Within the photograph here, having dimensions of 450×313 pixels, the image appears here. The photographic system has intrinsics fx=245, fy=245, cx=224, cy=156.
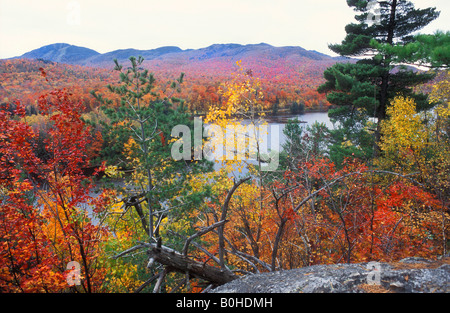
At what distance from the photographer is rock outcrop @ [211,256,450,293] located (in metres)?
2.97

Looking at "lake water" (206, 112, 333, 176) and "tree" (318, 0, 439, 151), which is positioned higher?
"tree" (318, 0, 439, 151)

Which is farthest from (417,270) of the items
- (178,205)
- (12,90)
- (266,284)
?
(12,90)

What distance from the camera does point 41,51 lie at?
123312 millimetres

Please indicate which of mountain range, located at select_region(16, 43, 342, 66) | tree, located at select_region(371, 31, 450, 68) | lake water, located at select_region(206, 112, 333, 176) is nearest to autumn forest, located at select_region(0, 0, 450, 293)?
tree, located at select_region(371, 31, 450, 68)

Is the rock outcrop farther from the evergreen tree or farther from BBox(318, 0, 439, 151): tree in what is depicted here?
BBox(318, 0, 439, 151): tree

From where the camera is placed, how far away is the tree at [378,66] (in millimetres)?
13406

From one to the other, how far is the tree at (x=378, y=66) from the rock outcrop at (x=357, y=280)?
11448 mm

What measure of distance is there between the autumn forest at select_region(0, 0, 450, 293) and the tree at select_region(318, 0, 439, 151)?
0.09 meters

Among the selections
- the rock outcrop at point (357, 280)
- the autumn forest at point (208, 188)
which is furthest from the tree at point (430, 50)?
the rock outcrop at point (357, 280)

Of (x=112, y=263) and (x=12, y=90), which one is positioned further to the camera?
(x=12, y=90)

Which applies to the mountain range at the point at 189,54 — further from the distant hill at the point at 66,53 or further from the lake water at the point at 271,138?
the lake water at the point at 271,138
